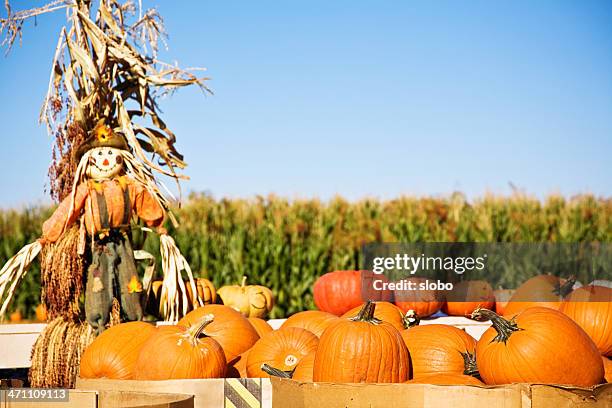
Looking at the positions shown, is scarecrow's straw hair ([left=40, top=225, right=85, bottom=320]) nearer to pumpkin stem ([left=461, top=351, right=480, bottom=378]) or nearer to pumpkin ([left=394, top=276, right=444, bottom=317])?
pumpkin ([left=394, top=276, right=444, bottom=317])

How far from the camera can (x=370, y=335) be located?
2816 mm

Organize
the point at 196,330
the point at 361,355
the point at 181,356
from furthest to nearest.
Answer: the point at 196,330
the point at 181,356
the point at 361,355

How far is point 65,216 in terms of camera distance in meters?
5.09

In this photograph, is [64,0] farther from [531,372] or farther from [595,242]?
[595,242]

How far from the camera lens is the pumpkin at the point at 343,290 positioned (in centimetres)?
544

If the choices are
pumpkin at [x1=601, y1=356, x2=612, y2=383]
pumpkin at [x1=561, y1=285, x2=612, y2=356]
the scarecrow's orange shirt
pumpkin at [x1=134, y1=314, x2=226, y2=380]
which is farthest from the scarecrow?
pumpkin at [x1=601, y1=356, x2=612, y2=383]

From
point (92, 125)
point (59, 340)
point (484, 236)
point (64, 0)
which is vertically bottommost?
point (59, 340)

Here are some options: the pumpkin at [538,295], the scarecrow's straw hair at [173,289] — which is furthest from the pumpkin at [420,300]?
the scarecrow's straw hair at [173,289]

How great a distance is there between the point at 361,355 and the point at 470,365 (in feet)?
1.63

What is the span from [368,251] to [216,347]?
7217 mm

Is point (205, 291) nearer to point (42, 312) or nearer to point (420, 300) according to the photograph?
point (420, 300)

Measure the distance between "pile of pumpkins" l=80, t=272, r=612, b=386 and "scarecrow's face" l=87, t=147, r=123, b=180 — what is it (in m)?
1.55

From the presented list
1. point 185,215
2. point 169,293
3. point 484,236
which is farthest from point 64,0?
point 484,236

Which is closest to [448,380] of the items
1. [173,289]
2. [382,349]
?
[382,349]
